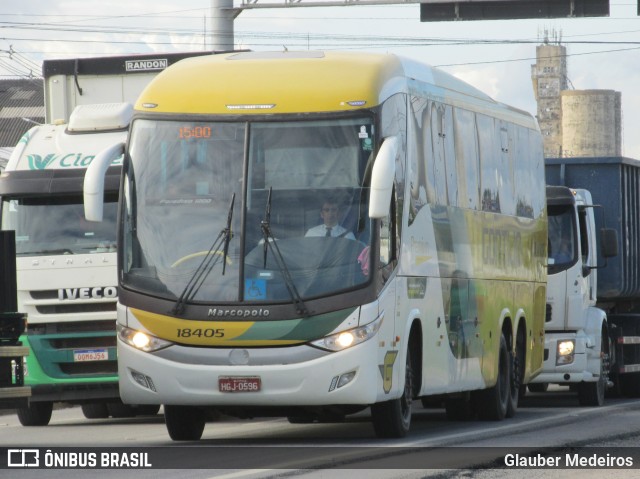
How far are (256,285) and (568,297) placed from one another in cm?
958

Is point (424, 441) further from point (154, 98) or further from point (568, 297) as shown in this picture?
point (568, 297)

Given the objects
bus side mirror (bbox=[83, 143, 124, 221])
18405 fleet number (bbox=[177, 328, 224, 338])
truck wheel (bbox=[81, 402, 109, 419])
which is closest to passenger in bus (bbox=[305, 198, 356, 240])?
18405 fleet number (bbox=[177, 328, 224, 338])

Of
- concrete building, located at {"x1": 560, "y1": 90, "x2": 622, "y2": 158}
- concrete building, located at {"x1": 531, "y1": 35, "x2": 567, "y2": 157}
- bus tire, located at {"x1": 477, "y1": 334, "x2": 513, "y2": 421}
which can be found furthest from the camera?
concrete building, located at {"x1": 531, "y1": 35, "x2": 567, "y2": 157}

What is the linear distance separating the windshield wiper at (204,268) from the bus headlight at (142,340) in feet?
1.00

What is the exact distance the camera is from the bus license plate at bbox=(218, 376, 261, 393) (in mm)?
14570

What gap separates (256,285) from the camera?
14.7m

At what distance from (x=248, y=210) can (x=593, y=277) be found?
34.1 ft

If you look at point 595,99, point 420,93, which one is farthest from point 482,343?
point 595,99

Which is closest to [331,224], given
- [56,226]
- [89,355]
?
[89,355]

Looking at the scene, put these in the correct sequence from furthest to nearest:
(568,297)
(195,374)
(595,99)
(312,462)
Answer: (595,99) → (568,297) → (195,374) → (312,462)

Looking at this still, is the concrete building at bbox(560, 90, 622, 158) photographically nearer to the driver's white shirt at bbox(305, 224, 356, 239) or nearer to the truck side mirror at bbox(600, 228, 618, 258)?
the truck side mirror at bbox(600, 228, 618, 258)

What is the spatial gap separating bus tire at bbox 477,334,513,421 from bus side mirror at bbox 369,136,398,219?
5.58 meters

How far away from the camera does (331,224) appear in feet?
48.9

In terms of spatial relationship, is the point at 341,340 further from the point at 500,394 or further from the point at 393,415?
the point at 500,394
